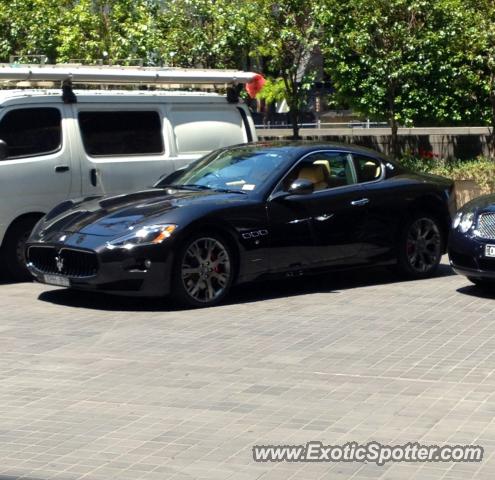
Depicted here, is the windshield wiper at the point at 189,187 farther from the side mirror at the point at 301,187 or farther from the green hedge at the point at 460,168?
the green hedge at the point at 460,168

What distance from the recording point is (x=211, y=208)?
35.6 feet

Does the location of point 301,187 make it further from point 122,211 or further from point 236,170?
point 122,211

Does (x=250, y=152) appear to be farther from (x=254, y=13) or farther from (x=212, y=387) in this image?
(x=254, y=13)

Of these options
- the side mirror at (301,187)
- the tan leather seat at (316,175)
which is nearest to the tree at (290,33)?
the tan leather seat at (316,175)

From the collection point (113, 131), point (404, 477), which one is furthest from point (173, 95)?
point (404, 477)

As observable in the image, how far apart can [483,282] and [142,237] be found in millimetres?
3462

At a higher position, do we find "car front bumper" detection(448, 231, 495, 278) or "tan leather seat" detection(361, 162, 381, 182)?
"tan leather seat" detection(361, 162, 381, 182)

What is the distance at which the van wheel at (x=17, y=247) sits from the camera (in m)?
12.5

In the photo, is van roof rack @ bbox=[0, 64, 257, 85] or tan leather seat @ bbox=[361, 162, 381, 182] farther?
van roof rack @ bbox=[0, 64, 257, 85]

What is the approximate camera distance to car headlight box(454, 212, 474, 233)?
11352 mm

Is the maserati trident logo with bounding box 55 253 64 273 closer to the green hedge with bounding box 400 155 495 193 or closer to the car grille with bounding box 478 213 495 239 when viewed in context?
the car grille with bounding box 478 213 495 239

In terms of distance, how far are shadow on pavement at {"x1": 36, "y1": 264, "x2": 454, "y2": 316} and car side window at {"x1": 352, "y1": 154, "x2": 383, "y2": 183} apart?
1098 mm

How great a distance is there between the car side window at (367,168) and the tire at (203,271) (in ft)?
6.41

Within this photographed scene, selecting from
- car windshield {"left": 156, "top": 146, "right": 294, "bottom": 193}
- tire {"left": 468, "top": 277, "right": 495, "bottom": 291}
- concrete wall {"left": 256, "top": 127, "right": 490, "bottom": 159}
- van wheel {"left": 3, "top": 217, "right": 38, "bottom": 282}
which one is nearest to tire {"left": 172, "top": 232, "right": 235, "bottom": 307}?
car windshield {"left": 156, "top": 146, "right": 294, "bottom": 193}
